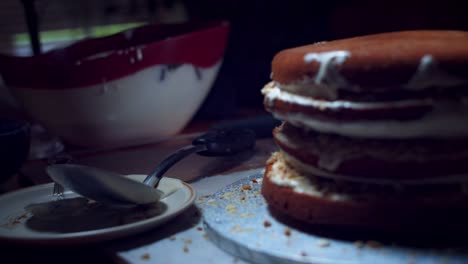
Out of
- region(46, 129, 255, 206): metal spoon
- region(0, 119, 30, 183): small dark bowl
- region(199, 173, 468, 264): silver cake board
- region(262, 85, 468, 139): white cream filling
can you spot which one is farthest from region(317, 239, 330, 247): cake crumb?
region(0, 119, 30, 183): small dark bowl

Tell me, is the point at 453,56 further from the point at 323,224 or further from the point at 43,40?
the point at 43,40

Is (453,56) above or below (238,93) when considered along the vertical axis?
above

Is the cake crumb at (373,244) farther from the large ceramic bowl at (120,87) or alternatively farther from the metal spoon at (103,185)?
the large ceramic bowl at (120,87)

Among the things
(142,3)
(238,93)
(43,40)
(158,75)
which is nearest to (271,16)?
(238,93)

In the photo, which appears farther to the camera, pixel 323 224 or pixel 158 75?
pixel 158 75

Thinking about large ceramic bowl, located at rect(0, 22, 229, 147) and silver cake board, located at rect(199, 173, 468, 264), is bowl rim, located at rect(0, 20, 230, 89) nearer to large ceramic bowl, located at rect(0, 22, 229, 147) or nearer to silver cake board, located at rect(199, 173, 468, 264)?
large ceramic bowl, located at rect(0, 22, 229, 147)
